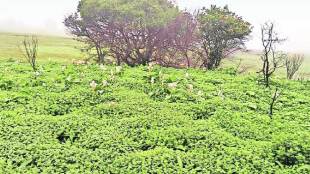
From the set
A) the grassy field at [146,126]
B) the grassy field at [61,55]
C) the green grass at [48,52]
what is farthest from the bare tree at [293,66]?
the green grass at [48,52]

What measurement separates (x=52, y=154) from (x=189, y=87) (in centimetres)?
728

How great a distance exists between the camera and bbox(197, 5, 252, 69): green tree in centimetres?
3681

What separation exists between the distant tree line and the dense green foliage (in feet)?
62.3

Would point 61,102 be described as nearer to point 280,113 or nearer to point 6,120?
point 6,120

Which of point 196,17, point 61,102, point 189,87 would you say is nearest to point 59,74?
point 61,102

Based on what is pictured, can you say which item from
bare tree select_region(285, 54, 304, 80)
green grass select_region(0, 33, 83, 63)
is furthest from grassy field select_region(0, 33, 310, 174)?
green grass select_region(0, 33, 83, 63)

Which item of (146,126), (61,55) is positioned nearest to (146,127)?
(146,126)

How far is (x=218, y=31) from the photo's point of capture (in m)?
37.3

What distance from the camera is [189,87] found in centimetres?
1677

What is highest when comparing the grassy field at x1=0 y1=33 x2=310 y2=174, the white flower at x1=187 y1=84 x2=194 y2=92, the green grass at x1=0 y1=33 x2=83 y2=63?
the white flower at x1=187 y1=84 x2=194 y2=92

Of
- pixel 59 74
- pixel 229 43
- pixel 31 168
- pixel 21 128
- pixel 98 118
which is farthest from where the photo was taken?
pixel 229 43

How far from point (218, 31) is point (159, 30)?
4.98 m

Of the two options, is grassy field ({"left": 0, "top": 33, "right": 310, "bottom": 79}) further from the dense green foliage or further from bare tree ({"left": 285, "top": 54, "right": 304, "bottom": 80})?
the dense green foliage

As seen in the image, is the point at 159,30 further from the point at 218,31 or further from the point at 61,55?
the point at 61,55
